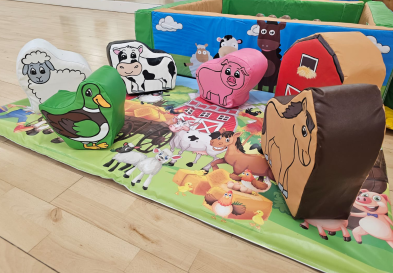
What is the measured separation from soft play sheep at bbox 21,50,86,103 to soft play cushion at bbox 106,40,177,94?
1.04ft

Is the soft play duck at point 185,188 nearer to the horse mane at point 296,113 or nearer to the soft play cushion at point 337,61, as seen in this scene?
the horse mane at point 296,113

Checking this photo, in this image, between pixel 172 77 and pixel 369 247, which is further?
pixel 172 77

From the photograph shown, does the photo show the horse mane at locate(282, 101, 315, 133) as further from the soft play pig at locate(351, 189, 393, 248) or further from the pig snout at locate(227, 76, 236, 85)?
the pig snout at locate(227, 76, 236, 85)

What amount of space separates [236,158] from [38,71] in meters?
1.24

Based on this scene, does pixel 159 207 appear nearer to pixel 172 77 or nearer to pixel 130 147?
pixel 130 147

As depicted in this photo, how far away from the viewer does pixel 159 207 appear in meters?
1.11

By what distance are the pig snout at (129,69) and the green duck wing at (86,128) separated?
70cm

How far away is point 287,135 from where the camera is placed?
1.03 metres

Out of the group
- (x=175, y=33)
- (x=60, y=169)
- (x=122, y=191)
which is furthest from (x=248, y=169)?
(x=175, y=33)

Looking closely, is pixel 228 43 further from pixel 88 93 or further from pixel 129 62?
pixel 88 93

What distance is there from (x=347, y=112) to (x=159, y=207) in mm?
768

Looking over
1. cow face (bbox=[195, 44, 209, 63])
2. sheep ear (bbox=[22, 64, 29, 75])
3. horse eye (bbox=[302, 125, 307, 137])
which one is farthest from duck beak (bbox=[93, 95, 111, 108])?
cow face (bbox=[195, 44, 209, 63])

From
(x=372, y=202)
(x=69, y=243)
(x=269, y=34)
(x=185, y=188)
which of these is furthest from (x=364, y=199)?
(x=269, y=34)

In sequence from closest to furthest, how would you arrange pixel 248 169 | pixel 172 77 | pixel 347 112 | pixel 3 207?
pixel 347 112, pixel 3 207, pixel 248 169, pixel 172 77
